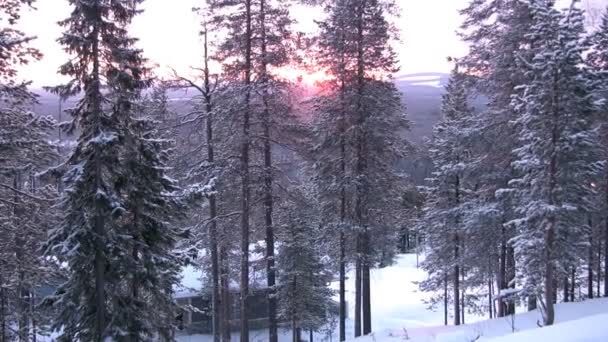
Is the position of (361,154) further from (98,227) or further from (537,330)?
(537,330)

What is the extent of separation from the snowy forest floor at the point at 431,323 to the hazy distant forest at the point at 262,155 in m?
Answer: 1.50

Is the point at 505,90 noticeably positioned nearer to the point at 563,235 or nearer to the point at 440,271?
the point at 563,235

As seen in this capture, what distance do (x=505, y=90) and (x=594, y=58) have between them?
7.80 m

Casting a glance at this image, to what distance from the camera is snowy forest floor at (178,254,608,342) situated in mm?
8002

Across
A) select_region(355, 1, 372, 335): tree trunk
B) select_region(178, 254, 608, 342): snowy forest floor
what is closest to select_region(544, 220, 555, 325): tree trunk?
select_region(178, 254, 608, 342): snowy forest floor

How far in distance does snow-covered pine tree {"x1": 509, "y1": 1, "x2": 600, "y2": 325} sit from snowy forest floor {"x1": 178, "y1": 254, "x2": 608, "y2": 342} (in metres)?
2.25

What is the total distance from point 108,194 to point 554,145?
1192 cm

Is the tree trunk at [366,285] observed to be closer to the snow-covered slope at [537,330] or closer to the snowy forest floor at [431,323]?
the snowy forest floor at [431,323]

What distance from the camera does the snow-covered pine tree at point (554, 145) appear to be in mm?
14914

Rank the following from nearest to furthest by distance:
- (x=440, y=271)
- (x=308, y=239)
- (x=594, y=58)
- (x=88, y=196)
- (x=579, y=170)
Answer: (x=88, y=196), (x=579, y=170), (x=594, y=58), (x=308, y=239), (x=440, y=271)

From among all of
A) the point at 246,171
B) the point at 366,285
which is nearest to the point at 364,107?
the point at 246,171

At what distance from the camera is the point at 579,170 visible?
1564 cm

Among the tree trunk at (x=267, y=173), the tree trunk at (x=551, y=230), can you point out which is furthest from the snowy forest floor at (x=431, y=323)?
the tree trunk at (x=267, y=173)

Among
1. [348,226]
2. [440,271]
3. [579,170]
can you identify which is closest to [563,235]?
[579,170]
